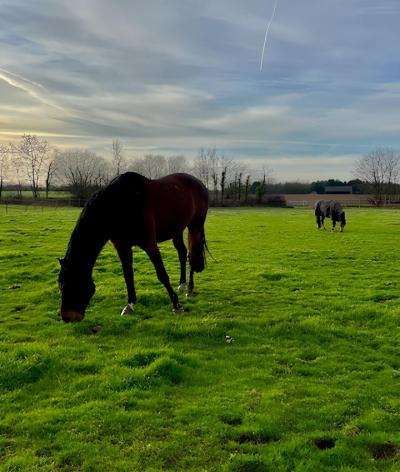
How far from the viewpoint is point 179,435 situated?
407cm

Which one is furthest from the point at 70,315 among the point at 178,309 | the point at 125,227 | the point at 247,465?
the point at 247,465

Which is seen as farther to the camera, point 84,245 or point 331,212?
point 331,212

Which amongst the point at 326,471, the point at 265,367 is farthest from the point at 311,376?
the point at 326,471

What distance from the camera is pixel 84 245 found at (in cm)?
726

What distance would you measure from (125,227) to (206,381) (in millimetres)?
3445

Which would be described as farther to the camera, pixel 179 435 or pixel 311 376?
pixel 311 376

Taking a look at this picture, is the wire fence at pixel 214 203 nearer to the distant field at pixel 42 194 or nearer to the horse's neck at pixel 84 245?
the distant field at pixel 42 194

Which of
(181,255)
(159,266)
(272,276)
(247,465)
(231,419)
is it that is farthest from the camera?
(272,276)

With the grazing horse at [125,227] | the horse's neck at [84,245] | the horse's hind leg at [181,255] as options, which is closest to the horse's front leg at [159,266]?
the grazing horse at [125,227]

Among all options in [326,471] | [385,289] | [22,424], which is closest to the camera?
[326,471]

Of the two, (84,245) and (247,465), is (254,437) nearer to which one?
(247,465)

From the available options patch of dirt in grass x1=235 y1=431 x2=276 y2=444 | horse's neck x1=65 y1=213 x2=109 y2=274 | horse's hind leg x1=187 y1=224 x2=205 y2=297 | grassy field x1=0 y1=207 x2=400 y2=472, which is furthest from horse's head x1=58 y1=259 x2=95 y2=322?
patch of dirt in grass x1=235 y1=431 x2=276 y2=444

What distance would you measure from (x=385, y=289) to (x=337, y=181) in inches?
4681

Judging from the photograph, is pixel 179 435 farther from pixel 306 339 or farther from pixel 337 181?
pixel 337 181
